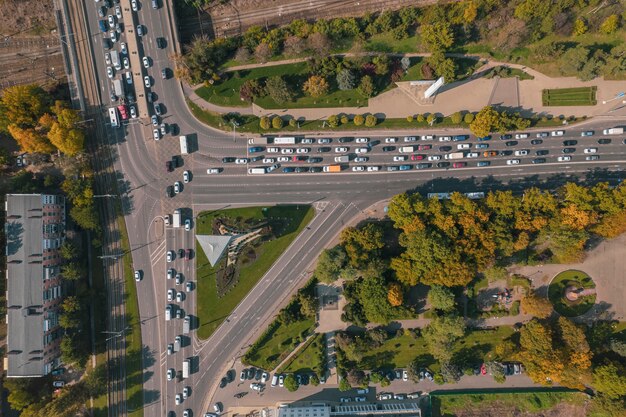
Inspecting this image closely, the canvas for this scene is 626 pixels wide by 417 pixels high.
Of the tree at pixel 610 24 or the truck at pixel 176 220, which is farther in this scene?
the truck at pixel 176 220

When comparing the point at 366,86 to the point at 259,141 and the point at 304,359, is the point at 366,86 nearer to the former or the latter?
the point at 259,141

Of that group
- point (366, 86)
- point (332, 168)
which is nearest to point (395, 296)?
point (332, 168)

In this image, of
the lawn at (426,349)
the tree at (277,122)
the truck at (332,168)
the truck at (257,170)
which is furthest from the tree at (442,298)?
the tree at (277,122)

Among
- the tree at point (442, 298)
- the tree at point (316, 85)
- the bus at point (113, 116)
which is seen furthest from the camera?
the bus at point (113, 116)

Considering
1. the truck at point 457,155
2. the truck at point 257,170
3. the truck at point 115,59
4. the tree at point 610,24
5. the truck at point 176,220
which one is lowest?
the truck at point 176,220

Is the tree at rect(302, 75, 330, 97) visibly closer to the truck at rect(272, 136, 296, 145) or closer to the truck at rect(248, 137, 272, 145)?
the truck at rect(272, 136, 296, 145)

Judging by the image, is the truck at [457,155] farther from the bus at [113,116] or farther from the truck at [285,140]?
the bus at [113,116]

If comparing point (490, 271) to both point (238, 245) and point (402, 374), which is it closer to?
point (402, 374)
